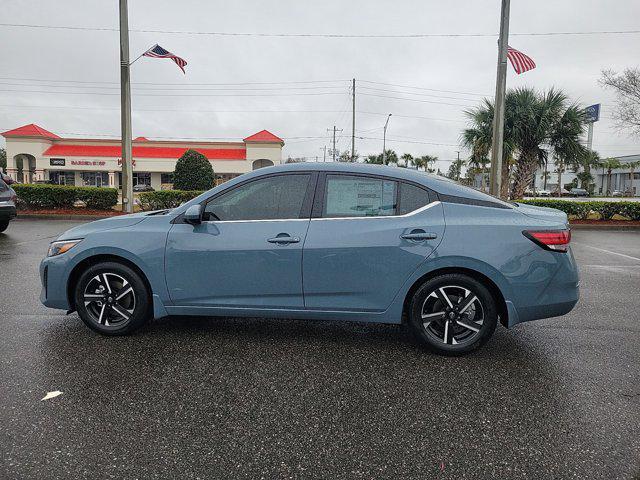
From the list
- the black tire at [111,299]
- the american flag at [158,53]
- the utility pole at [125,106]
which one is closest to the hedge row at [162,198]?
the utility pole at [125,106]

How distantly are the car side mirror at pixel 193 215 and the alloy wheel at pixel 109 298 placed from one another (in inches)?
33.6

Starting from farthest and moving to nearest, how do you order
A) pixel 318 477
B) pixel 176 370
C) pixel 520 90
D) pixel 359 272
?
pixel 520 90
pixel 359 272
pixel 176 370
pixel 318 477

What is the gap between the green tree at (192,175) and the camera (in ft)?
77.8

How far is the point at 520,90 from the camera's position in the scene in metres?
19.6

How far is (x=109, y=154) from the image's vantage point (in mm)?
46844

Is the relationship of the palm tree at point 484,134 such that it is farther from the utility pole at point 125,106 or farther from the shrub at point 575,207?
the utility pole at point 125,106

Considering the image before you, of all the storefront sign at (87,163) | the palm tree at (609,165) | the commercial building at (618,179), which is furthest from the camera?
the palm tree at (609,165)

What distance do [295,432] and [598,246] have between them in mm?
11577

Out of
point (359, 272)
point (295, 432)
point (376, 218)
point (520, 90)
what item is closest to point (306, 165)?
point (376, 218)

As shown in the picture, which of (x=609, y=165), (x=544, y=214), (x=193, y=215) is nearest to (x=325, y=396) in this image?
(x=193, y=215)

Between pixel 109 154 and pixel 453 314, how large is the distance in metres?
49.0

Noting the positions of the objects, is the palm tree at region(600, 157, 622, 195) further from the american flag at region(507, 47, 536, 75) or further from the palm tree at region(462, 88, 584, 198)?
the american flag at region(507, 47, 536, 75)

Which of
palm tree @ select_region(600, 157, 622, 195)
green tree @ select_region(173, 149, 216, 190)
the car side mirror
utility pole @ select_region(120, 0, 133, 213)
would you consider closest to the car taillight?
the car side mirror

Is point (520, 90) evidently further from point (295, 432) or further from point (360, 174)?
point (295, 432)
